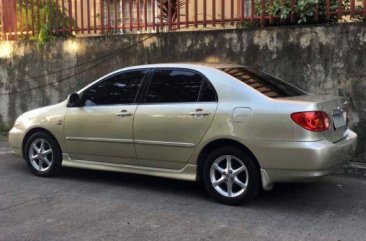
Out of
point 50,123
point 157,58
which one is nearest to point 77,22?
point 157,58

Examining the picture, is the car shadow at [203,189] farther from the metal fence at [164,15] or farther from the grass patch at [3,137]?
the grass patch at [3,137]

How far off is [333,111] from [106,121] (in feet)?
8.67

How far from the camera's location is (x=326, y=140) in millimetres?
5184

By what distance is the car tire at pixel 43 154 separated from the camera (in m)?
6.81

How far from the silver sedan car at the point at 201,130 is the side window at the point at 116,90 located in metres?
0.01

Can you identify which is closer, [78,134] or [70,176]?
[78,134]

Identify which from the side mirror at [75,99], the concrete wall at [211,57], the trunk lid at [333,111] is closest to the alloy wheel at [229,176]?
the trunk lid at [333,111]

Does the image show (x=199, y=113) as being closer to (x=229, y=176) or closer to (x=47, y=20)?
(x=229, y=176)

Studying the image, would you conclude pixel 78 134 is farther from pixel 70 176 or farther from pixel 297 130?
pixel 297 130

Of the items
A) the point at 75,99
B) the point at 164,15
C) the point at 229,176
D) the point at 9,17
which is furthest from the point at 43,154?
the point at 9,17

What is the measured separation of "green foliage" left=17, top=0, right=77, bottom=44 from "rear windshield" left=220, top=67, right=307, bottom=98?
4.86 metres

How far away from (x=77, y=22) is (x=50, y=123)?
368 centimetres

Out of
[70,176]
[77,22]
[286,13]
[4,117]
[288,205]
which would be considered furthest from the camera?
[4,117]

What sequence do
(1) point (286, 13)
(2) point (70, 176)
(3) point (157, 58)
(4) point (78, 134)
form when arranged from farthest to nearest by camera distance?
(3) point (157, 58)
(1) point (286, 13)
(2) point (70, 176)
(4) point (78, 134)
